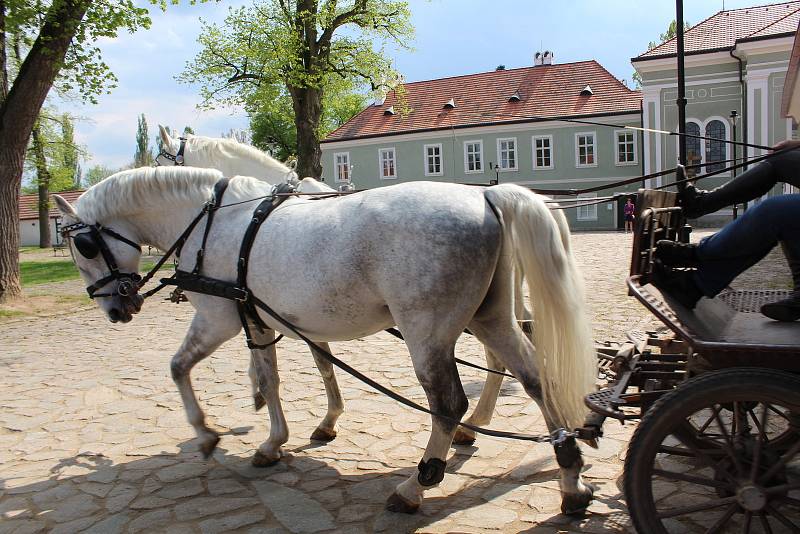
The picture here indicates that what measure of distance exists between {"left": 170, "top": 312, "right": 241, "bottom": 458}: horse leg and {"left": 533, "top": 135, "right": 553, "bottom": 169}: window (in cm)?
3382

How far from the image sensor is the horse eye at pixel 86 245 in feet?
13.5

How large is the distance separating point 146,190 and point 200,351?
1.17 m

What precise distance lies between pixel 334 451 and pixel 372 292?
1.51 m

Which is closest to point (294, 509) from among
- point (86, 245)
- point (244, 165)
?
point (86, 245)

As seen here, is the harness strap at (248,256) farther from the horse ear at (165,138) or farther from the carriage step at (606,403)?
the horse ear at (165,138)

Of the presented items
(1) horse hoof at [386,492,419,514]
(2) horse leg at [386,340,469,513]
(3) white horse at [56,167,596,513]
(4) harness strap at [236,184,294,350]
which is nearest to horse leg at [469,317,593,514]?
(3) white horse at [56,167,596,513]

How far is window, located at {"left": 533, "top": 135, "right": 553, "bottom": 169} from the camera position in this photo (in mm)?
35688

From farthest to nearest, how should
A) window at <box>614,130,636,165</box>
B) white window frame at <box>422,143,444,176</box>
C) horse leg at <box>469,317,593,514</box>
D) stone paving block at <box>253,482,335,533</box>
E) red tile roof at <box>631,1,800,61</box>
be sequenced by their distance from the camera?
white window frame at <box>422,143,444,176</box>
window at <box>614,130,636,165</box>
red tile roof at <box>631,1,800,61</box>
horse leg at <box>469,317,593,514</box>
stone paving block at <box>253,482,335,533</box>

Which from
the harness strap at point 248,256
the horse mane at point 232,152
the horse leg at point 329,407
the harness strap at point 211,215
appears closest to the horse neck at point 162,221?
the harness strap at point 211,215

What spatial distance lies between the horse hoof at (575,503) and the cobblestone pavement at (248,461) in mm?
54

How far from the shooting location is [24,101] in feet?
37.2

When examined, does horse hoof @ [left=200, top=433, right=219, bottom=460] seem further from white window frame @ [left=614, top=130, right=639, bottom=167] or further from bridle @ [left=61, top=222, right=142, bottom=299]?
white window frame @ [left=614, top=130, right=639, bottom=167]

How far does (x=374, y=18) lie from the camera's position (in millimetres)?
21766

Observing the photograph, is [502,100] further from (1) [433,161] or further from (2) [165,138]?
(2) [165,138]
